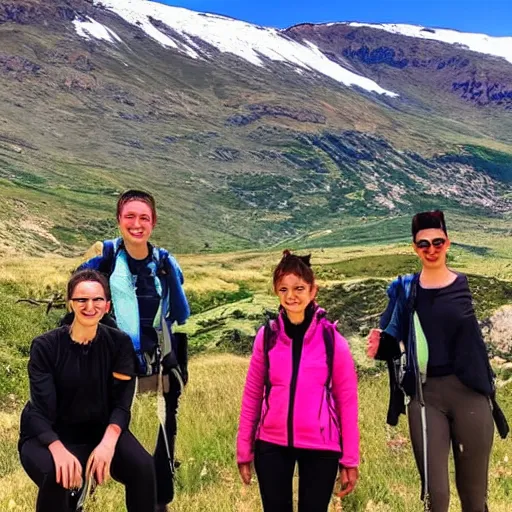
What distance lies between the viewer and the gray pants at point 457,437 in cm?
448

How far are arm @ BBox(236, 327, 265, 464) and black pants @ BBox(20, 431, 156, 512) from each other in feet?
2.26

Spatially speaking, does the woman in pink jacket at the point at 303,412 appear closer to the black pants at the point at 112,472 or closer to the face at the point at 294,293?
the face at the point at 294,293

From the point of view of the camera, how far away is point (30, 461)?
4262 mm

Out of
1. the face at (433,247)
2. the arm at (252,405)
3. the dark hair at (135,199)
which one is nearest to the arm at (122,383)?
the arm at (252,405)

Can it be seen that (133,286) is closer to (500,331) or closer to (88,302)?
(88,302)

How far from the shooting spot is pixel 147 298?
512cm

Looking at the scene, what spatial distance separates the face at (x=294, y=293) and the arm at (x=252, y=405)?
0.28m

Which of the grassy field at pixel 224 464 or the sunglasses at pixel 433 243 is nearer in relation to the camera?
the sunglasses at pixel 433 243

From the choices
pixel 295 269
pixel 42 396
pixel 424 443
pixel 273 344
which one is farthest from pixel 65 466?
pixel 424 443

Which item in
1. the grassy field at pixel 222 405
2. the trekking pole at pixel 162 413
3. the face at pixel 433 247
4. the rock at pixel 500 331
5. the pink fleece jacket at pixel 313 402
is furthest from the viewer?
the rock at pixel 500 331

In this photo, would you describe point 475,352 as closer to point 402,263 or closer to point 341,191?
point 402,263

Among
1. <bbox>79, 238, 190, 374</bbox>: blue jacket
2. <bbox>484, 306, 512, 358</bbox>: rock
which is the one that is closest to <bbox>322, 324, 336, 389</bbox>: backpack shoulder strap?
<bbox>79, 238, 190, 374</bbox>: blue jacket

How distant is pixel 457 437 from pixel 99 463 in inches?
99.8

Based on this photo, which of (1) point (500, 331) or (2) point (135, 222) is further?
(1) point (500, 331)
